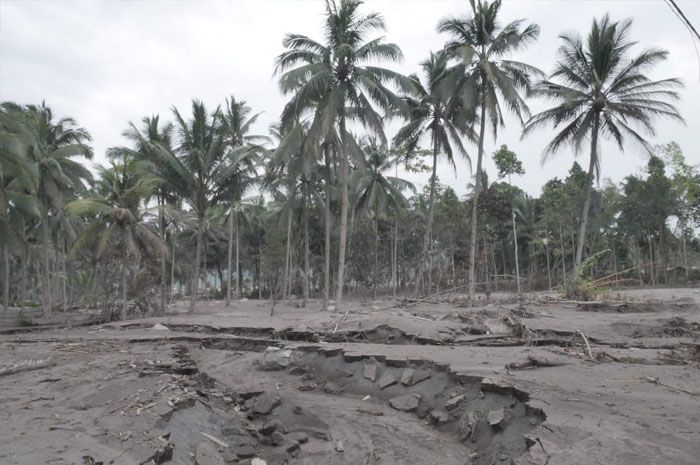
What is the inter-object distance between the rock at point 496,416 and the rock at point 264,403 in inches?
136

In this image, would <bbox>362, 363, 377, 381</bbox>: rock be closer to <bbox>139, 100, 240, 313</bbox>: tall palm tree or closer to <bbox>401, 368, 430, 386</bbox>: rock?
<bbox>401, 368, 430, 386</bbox>: rock

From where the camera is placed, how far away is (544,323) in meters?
12.3

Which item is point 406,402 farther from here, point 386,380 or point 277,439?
point 277,439

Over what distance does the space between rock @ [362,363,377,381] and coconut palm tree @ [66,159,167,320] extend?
1305cm

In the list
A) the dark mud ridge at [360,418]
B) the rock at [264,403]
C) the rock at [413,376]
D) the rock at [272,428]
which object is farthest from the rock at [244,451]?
the rock at [413,376]

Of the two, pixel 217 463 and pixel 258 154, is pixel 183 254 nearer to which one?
pixel 258 154

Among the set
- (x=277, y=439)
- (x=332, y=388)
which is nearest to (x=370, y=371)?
(x=332, y=388)

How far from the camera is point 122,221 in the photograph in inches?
735

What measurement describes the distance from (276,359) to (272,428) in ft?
12.0

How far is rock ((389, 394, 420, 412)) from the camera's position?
24.8 ft

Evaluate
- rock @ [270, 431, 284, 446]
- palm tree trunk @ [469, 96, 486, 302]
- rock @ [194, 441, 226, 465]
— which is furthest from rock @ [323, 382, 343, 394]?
palm tree trunk @ [469, 96, 486, 302]

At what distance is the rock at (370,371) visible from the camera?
8809 mm

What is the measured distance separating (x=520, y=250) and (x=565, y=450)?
148 feet

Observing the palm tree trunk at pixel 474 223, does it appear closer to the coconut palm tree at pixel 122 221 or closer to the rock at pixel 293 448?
the coconut palm tree at pixel 122 221
